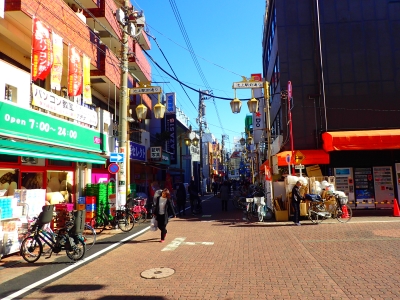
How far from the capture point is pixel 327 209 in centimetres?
1273

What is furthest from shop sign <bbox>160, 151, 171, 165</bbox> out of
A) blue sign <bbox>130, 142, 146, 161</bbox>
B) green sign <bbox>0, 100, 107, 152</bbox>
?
green sign <bbox>0, 100, 107, 152</bbox>

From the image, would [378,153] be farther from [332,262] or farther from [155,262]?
[155,262]

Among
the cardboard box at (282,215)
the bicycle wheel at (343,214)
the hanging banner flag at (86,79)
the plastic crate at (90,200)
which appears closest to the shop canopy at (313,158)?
the cardboard box at (282,215)

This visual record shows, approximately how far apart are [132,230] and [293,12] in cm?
1468

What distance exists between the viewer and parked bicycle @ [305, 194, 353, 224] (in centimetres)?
1238

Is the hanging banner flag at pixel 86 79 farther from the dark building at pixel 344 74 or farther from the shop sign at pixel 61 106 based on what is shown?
the dark building at pixel 344 74

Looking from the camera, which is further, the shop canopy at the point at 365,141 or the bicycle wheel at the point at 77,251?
the shop canopy at the point at 365,141

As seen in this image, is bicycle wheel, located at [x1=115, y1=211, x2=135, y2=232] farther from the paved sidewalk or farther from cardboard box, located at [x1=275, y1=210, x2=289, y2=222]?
cardboard box, located at [x1=275, y1=210, x2=289, y2=222]

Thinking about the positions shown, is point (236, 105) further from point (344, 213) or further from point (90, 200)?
point (90, 200)

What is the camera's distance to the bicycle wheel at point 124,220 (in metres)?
11.9

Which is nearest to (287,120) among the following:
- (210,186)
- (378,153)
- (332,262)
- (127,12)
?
(378,153)

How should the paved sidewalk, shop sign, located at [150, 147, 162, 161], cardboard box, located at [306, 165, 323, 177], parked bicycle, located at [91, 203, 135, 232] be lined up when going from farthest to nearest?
shop sign, located at [150, 147, 162, 161] → cardboard box, located at [306, 165, 323, 177] → parked bicycle, located at [91, 203, 135, 232] → the paved sidewalk

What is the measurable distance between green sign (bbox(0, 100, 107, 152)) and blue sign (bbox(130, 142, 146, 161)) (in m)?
3.80

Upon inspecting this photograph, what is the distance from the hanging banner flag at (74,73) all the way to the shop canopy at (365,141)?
37.7 feet
